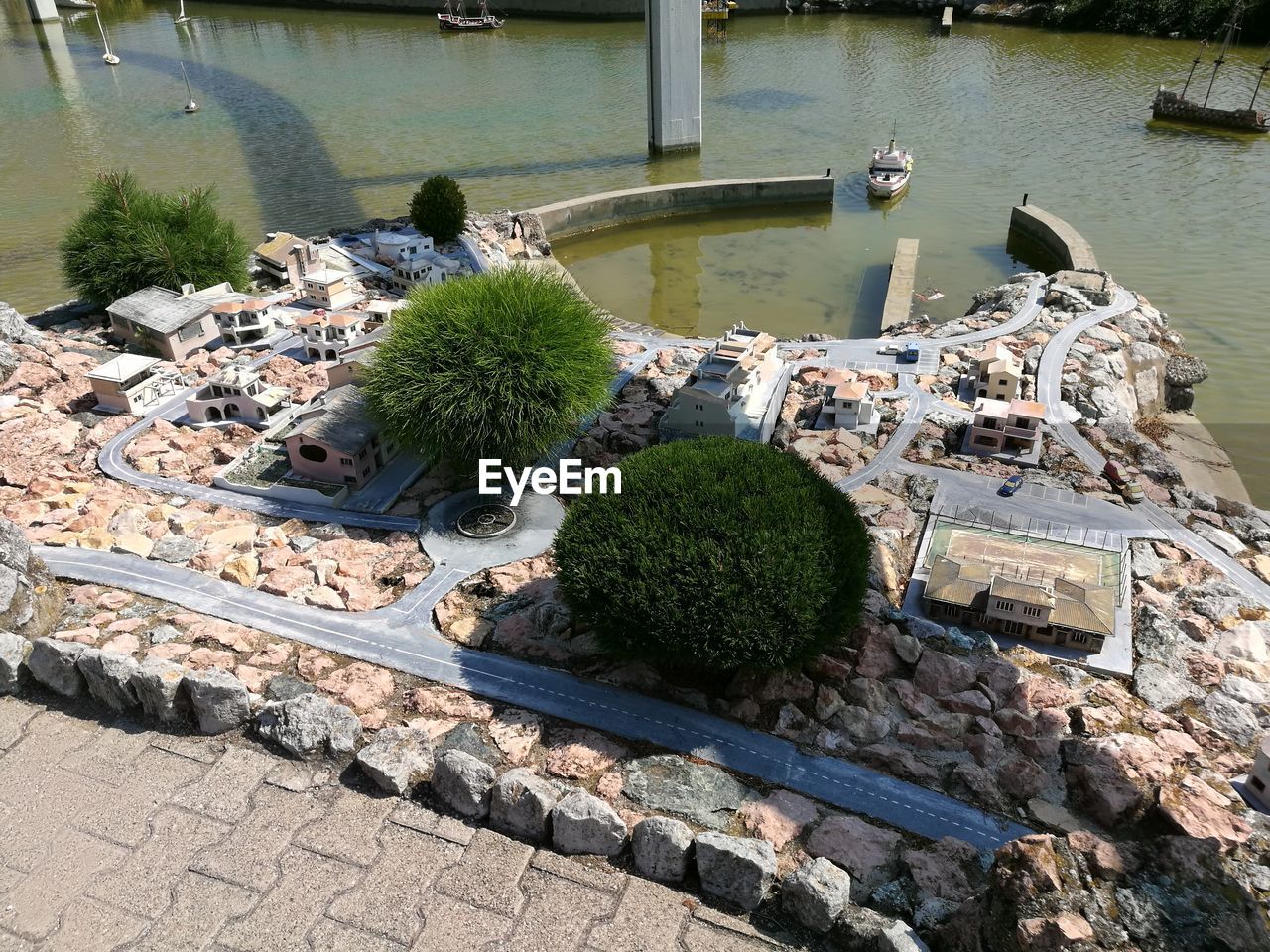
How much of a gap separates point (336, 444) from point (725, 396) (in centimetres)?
964

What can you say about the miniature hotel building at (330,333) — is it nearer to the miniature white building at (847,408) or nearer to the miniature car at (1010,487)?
the miniature white building at (847,408)

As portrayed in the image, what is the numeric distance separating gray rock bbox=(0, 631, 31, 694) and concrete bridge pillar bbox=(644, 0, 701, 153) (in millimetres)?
43679

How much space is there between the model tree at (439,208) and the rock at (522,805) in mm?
28027

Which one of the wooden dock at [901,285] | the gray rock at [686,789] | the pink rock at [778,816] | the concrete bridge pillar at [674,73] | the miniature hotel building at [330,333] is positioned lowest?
the wooden dock at [901,285]

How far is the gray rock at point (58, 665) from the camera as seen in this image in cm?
1506

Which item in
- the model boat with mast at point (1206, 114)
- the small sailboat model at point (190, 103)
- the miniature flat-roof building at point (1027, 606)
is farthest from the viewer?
the small sailboat model at point (190, 103)

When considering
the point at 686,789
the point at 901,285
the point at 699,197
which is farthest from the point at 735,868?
the point at 699,197

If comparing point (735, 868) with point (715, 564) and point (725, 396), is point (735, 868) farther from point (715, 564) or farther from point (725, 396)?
point (725, 396)

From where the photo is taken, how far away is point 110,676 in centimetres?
1475

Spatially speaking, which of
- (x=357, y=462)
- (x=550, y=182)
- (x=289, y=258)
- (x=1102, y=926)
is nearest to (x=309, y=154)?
(x=550, y=182)

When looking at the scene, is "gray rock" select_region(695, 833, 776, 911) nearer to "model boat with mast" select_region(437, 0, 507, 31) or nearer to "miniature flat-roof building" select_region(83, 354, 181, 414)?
"miniature flat-roof building" select_region(83, 354, 181, 414)

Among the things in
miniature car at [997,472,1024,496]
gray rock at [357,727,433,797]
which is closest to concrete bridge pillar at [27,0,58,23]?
gray rock at [357,727,433,797]

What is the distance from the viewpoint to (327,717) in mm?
14273

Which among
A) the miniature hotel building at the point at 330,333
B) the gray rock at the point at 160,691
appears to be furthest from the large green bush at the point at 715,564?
the miniature hotel building at the point at 330,333
